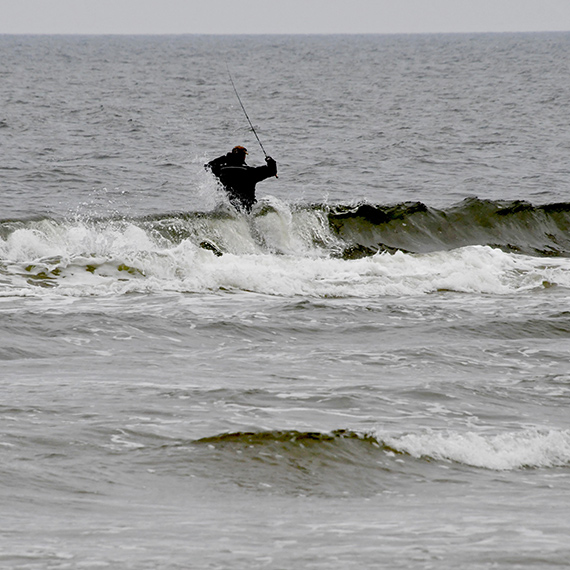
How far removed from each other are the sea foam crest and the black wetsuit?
8.26 m

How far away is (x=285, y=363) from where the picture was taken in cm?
924

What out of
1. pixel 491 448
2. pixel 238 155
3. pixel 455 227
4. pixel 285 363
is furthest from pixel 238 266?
pixel 491 448

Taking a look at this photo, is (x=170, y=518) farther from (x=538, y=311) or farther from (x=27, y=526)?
(x=538, y=311)

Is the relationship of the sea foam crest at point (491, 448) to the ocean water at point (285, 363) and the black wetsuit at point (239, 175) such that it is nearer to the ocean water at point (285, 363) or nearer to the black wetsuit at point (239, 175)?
the ocean water at point (285, 363)

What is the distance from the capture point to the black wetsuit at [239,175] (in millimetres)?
15203

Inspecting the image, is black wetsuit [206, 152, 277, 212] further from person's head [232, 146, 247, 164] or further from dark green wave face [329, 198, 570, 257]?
dark green wave face [329, 198, 570, 257]

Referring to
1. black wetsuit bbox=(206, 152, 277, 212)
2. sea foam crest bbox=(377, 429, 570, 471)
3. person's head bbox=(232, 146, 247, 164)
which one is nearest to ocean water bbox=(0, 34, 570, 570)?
sea foam crest bbox=(377, 429, 570, 471)

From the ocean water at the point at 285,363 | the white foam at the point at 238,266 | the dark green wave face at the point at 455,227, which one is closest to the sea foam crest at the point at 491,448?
A: the ocean water at the point at 285,363

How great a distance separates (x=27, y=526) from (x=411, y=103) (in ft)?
127

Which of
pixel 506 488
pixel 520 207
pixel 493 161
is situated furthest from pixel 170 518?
pixel 493 161

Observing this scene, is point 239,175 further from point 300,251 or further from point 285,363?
point 285,363

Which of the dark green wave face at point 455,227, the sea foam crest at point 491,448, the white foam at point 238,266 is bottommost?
the sea foam crest at point 491,448

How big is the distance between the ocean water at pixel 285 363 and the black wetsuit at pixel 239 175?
1.78 feet

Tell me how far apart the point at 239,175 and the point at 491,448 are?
9424 mm
